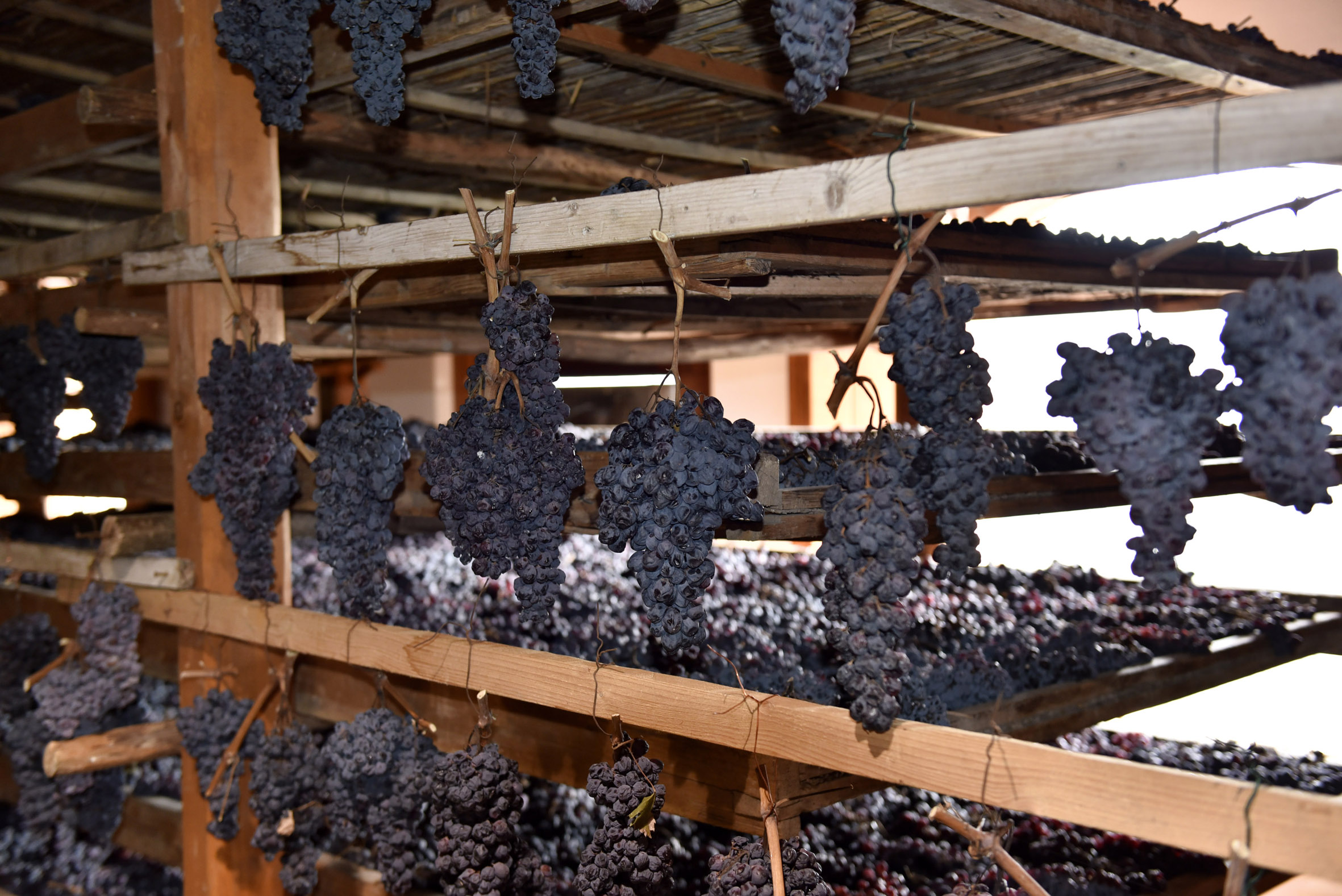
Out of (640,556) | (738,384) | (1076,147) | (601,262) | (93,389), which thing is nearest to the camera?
(1076,147)

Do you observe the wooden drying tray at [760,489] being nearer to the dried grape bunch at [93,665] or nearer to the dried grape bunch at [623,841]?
the dried grape bunch at [93,665]

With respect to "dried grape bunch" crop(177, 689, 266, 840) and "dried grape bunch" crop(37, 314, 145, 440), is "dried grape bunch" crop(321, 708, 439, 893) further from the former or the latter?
"dried grape bunch" crop(37, 314, 145, 440)

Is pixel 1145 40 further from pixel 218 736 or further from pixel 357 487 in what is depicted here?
pixel 218 736

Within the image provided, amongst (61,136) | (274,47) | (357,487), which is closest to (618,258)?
(357,487)

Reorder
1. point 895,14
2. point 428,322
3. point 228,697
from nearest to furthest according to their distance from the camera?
point 895,14 < point 228,697 < point 428,322

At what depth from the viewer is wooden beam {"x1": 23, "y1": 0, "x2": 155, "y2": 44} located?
3.10 meters

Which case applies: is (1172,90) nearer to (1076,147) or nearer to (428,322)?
(1076,147)

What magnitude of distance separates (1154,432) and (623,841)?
1.07 meters

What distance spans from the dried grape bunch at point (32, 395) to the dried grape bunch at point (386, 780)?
171 cm

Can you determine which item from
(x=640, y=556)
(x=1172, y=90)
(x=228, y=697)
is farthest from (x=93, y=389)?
(x=1172, y=90)

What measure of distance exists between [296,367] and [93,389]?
131cm

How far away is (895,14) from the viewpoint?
2217 millimetres

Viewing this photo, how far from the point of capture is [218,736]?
2.72m

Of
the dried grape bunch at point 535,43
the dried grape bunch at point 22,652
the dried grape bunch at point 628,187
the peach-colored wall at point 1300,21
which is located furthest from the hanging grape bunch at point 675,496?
the peach-colored wall at point 1300,21
